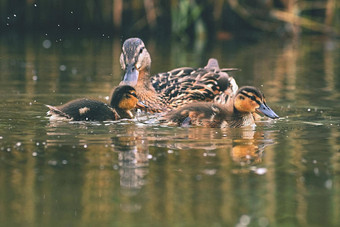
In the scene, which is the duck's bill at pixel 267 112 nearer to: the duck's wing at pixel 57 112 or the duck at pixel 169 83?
the duck at pixel 169 83

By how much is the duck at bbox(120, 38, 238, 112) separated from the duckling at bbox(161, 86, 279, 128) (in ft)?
3.00

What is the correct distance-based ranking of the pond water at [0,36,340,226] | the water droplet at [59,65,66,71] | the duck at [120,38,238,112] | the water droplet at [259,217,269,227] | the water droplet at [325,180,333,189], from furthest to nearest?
the water droplet at [59,65,66,71]
the duck at [120,38,238,112]
the water droplet at [325,180,333,189]
the pond water at [0,36,340,226]
the water droplet at [259,217,269,227]

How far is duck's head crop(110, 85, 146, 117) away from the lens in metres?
7.62

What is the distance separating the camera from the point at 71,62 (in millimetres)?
12789

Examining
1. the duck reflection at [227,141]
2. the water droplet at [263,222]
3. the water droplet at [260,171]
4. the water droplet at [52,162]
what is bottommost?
the water droplet at [263,222]

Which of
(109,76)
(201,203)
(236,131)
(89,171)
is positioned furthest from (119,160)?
(109,76)

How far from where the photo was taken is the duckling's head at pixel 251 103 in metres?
7.33

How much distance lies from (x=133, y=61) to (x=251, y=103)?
1.64 metres

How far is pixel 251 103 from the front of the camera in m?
7.36

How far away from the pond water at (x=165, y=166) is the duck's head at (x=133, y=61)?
1.56 ft

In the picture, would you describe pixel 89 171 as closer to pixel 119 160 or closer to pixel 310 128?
pixel 119 160

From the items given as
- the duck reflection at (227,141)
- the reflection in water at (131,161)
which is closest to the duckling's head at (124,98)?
the reflection in water at (131,161)

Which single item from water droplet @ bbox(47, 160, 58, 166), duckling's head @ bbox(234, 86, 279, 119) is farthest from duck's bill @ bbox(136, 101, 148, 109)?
water droplet @ bbox(47, 160, 58, 166)

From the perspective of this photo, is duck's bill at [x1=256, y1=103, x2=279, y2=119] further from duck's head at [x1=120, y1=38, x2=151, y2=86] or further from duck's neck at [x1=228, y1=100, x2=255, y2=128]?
duck's head at [x1=120, y1=38, x2=151, y2=86]
